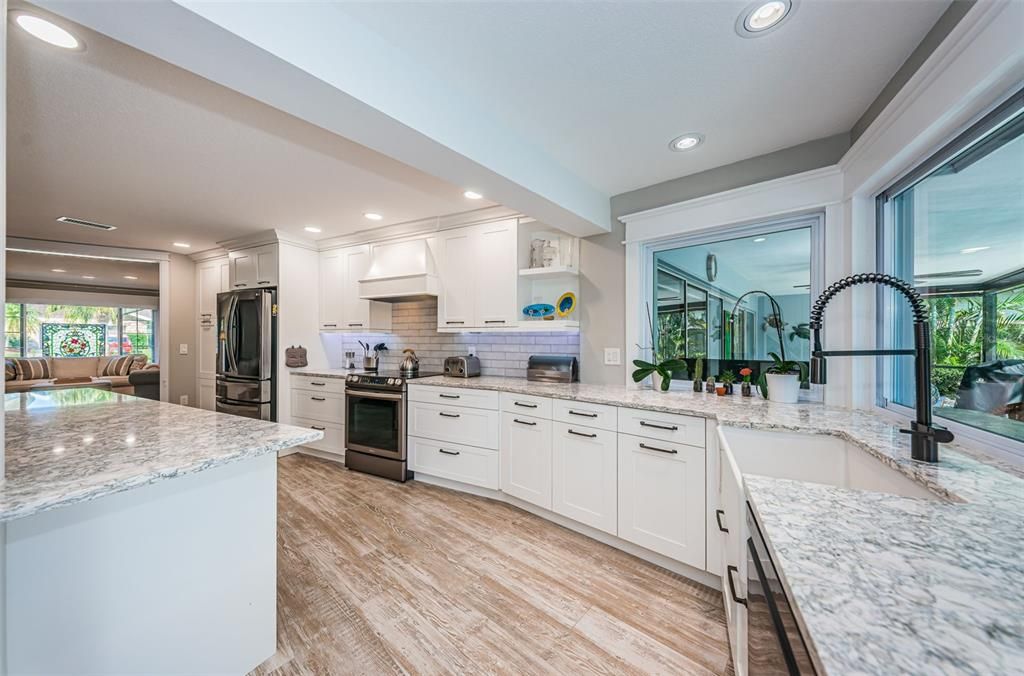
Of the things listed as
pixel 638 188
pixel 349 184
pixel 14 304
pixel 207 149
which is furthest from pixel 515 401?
pixel 14 304

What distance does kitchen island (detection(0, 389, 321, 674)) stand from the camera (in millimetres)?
1011

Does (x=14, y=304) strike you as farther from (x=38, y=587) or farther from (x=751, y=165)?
(x=751, y=165)

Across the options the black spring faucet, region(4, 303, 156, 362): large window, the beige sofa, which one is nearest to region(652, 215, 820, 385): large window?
the black spring faucet

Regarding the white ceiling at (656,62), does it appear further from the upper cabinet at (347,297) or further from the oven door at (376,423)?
the upper cabinet at (347,297)

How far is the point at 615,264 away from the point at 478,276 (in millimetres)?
1137

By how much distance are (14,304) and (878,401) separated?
42.4 ft

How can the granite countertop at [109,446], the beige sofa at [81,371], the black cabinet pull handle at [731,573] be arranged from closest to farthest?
the granite countertop at [109,446]
the black cabinet pull handle at [731,573]
the beige sofa at [81,371]

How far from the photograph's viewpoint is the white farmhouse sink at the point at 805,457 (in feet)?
4.59

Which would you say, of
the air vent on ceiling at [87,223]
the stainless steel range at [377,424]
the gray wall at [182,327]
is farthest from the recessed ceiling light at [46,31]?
the gray wall at [182,327]

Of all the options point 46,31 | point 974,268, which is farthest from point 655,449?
point 46,31

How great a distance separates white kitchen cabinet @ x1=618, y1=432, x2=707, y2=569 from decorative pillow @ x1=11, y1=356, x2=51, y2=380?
10828mm

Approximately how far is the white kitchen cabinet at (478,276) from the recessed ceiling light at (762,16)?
6.44 feet

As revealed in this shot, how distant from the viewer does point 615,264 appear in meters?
2.93

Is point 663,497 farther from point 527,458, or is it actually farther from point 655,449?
point 527,458
